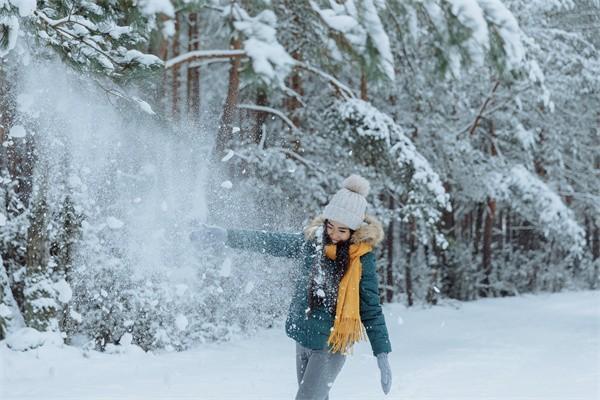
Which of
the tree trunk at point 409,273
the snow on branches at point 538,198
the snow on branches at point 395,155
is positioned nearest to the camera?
the snow on branches at point 395,155

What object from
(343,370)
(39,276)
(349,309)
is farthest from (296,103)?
(349,309)

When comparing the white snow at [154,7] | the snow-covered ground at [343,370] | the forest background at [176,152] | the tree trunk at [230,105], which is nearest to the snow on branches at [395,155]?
the forest background at [176,152]

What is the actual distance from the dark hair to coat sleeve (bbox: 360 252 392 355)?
0.12 m

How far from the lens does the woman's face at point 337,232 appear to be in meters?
4.16

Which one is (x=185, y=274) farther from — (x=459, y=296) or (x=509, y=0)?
(x=459, y=296)

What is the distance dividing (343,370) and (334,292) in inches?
175

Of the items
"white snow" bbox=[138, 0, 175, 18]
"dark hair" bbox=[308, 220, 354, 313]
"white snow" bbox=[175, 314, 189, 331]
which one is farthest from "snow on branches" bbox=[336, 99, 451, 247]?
"dark hair" bbox=[308, 220, 354, 313]

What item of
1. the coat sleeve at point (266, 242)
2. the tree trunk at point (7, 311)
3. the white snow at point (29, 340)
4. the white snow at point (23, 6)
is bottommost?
the white snow at point (29, 340)

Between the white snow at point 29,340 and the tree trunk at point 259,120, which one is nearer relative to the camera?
the white snow at point 29,340

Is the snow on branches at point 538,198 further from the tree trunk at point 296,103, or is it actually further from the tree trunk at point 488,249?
the tree trunk at point 296,103

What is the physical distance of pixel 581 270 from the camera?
22578 mm

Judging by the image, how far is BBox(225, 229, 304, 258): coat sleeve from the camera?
428 centimetres

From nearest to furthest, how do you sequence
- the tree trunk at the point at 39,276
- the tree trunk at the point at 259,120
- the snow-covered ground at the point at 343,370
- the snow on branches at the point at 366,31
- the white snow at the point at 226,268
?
1. the snow-covered ground at the point at 343,370
2. the tree trunk at the point at 39,276
3. the snow on branches at the point at 366,31
4. the white snow at the point at 226,268
5. the tree trunk at the point at 259,120

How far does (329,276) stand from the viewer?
4148 millimetres
